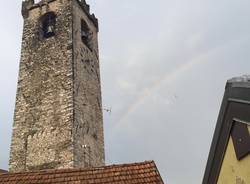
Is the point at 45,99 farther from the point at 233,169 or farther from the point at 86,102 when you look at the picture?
the point at 233,169

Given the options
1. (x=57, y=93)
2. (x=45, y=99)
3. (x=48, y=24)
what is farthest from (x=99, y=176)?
(x=48, y=24)

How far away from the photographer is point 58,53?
44.8 feet

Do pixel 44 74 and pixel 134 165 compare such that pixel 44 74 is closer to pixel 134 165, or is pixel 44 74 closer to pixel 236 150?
pixel 134 165

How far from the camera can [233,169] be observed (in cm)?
472

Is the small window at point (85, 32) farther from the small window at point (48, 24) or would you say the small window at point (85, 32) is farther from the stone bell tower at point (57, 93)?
the small window at point (48, 24)

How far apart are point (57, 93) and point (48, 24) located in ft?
12.0

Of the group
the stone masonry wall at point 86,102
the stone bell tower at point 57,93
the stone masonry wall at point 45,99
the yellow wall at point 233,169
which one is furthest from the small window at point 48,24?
the yellow wall at point 233,169

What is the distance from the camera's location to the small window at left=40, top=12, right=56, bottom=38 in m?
14.7

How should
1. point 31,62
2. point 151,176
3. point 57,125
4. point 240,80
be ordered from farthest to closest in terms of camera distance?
point 31,62, point 57,125, point 151,176, point 240,80

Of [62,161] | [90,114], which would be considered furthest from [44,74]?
[62,161]

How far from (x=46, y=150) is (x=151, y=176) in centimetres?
613

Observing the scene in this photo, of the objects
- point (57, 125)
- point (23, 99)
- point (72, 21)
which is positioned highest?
point (72, 21)

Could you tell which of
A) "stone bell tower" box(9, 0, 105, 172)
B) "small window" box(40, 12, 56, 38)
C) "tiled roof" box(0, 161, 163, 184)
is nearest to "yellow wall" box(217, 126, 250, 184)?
"tiled roof" box(0, 161, 163, 184)

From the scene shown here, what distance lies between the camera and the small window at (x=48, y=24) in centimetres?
1470
